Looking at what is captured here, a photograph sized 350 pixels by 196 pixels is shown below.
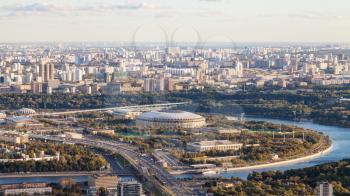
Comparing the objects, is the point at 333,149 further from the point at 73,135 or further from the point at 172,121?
the point at 73,135

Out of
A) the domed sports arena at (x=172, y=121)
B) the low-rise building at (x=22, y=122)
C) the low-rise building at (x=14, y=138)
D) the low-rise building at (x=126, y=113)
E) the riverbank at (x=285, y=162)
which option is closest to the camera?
the riverbank at (x=285, y=162)

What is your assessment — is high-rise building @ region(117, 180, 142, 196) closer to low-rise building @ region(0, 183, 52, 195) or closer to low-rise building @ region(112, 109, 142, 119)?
low-rise building @ region(0, 183, 52, 195)

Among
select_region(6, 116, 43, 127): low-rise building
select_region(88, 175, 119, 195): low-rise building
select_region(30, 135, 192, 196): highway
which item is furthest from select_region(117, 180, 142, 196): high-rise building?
select_region(6, 116, 43, 127): low-rise building

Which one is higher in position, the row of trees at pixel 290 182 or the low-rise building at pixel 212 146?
the row of trees at pixel 290 182

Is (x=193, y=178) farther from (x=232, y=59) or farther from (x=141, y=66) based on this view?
(x=232, y=59)

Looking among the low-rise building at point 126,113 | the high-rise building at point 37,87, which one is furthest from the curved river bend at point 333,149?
the high-rise building at point 37,87

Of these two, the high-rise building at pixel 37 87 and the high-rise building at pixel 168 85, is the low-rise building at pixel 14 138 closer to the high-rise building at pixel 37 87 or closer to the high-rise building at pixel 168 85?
the high-rise building at pixel 37 87

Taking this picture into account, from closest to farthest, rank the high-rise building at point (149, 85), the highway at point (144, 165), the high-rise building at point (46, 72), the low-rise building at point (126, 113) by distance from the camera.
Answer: the highway at point (144, 165) → the low-rise building at point (126, 113) → the high-rise building at point (149, 85) → the high-rise building at point (46, 72)
